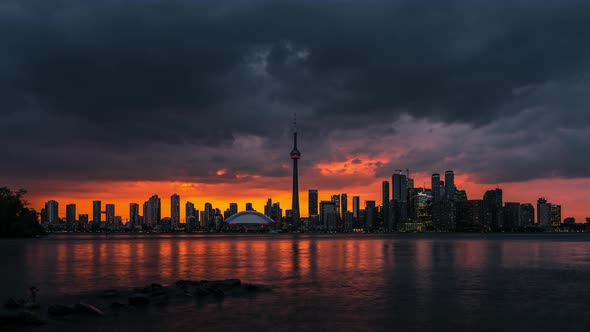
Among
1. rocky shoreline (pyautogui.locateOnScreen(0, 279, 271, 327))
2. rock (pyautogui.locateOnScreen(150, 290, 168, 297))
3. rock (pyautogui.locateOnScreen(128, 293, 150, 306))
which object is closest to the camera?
rocky shoreline (pyautogui.locateOnScreen(0, 279, 271, 327))

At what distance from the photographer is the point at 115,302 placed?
35.2m

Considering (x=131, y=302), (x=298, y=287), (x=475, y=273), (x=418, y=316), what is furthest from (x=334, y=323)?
(x=475, y=273)

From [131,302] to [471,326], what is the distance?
2301 centimetres

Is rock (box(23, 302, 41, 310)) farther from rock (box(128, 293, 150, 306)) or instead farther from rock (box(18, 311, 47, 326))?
rock (box(128, 293, 150, 306))

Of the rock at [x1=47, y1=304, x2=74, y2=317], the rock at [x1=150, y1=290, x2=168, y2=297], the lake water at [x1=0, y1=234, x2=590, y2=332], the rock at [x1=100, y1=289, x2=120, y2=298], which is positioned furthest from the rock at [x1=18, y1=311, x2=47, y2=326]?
the rock at [x1=100, y1=289, x2=120, y2=298]

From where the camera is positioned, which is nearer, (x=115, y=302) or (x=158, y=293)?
(x=115, y=302)

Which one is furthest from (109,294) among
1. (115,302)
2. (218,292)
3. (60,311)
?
(60,311)

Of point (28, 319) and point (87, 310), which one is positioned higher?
point (28, 319)

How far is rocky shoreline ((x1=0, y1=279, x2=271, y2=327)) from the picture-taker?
29494mm

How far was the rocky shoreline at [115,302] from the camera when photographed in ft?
96.8

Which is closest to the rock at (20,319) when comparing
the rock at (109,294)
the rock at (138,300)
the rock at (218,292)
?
the rock at (138,300)

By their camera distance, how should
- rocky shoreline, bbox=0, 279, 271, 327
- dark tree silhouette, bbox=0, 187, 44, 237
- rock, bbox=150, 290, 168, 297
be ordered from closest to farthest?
rocky shoreline, bbox=0, 279, 271, 327 < rock, bbox=150, 290, 168, 297 < dark tree silhouette, bbox=0, 187, 44, 237

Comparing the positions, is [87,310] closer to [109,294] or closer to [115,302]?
[115,302]

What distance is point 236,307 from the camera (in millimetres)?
35875
